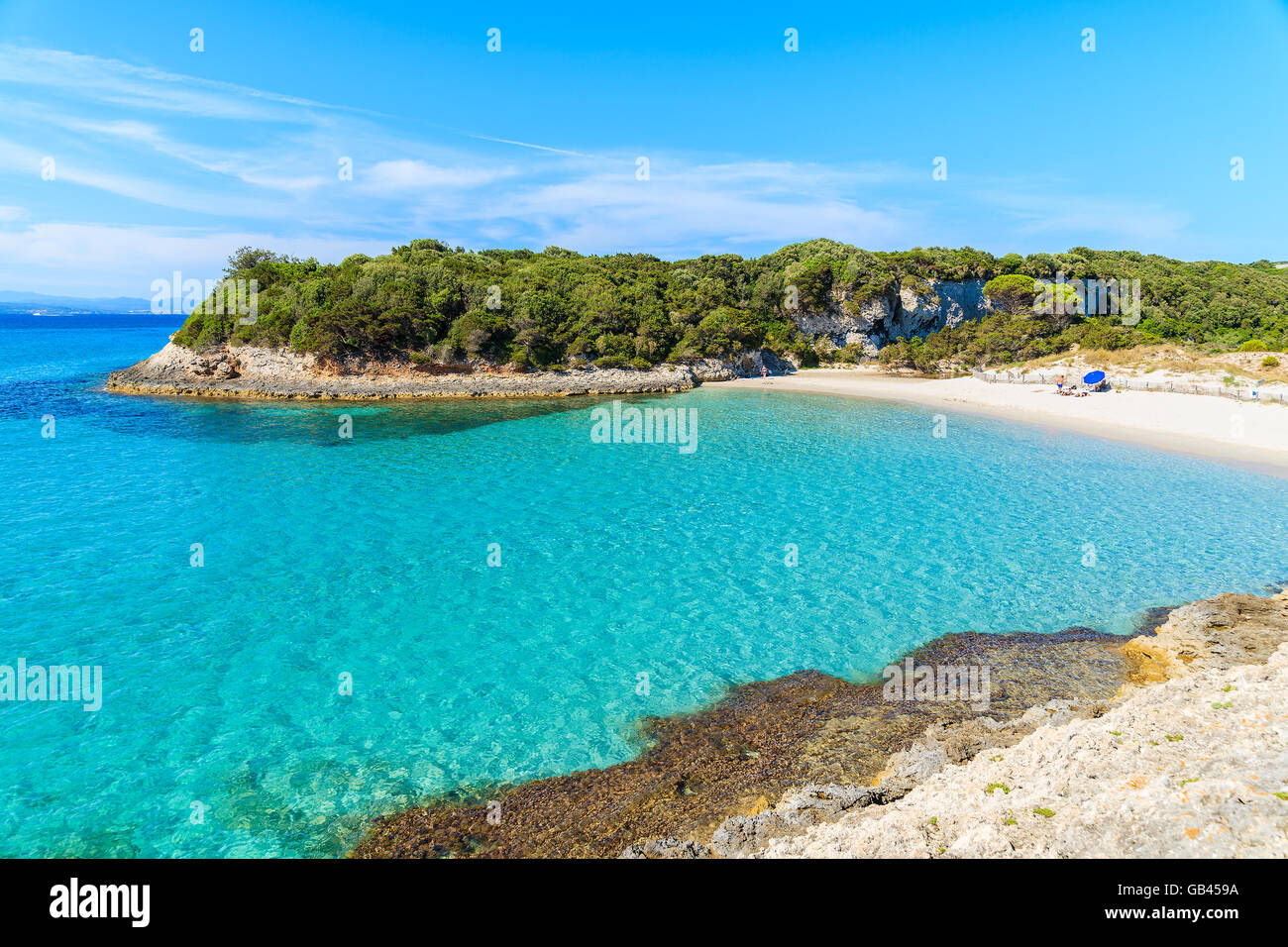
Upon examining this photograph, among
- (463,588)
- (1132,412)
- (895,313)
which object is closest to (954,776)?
(463,588)

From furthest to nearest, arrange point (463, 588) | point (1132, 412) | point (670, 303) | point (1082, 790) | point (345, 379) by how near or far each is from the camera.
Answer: point (670, 303) → point (345, 379) → point (1132, 412) → point (463, 588) → point (1082, 790)

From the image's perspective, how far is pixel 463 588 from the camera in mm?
14594

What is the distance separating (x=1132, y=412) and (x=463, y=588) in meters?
44.0

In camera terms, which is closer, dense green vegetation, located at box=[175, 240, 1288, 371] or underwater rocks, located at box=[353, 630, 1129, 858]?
underwater rocks, located at box=[353, 630, 1129, 858]

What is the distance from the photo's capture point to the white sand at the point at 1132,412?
30078 mm

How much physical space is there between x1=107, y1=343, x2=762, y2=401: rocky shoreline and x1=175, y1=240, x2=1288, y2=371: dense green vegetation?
143 cm

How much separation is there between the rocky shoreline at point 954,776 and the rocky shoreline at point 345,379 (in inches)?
1661

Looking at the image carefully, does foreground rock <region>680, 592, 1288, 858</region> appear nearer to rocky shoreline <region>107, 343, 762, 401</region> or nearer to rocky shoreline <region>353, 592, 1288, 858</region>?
rocky shoreline <region>353, 592, 1288, 858</region>

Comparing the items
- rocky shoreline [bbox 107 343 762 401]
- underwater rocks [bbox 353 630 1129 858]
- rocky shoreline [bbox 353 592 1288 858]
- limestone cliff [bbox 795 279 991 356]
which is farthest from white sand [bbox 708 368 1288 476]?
rocky shoreline [bbox 353 592 1288 858]

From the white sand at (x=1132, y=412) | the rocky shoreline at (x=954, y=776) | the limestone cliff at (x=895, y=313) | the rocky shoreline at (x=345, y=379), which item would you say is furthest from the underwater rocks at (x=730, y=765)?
the limestone cliff at (x=895, y=313)

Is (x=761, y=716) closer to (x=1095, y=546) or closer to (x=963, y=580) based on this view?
(x=963, y=580)

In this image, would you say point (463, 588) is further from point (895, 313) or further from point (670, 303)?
point (895, 313)

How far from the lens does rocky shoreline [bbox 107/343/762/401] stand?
4769cm

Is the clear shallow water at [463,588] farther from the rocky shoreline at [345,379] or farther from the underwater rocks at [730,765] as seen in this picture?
the rocky shoreline at [345,379]
